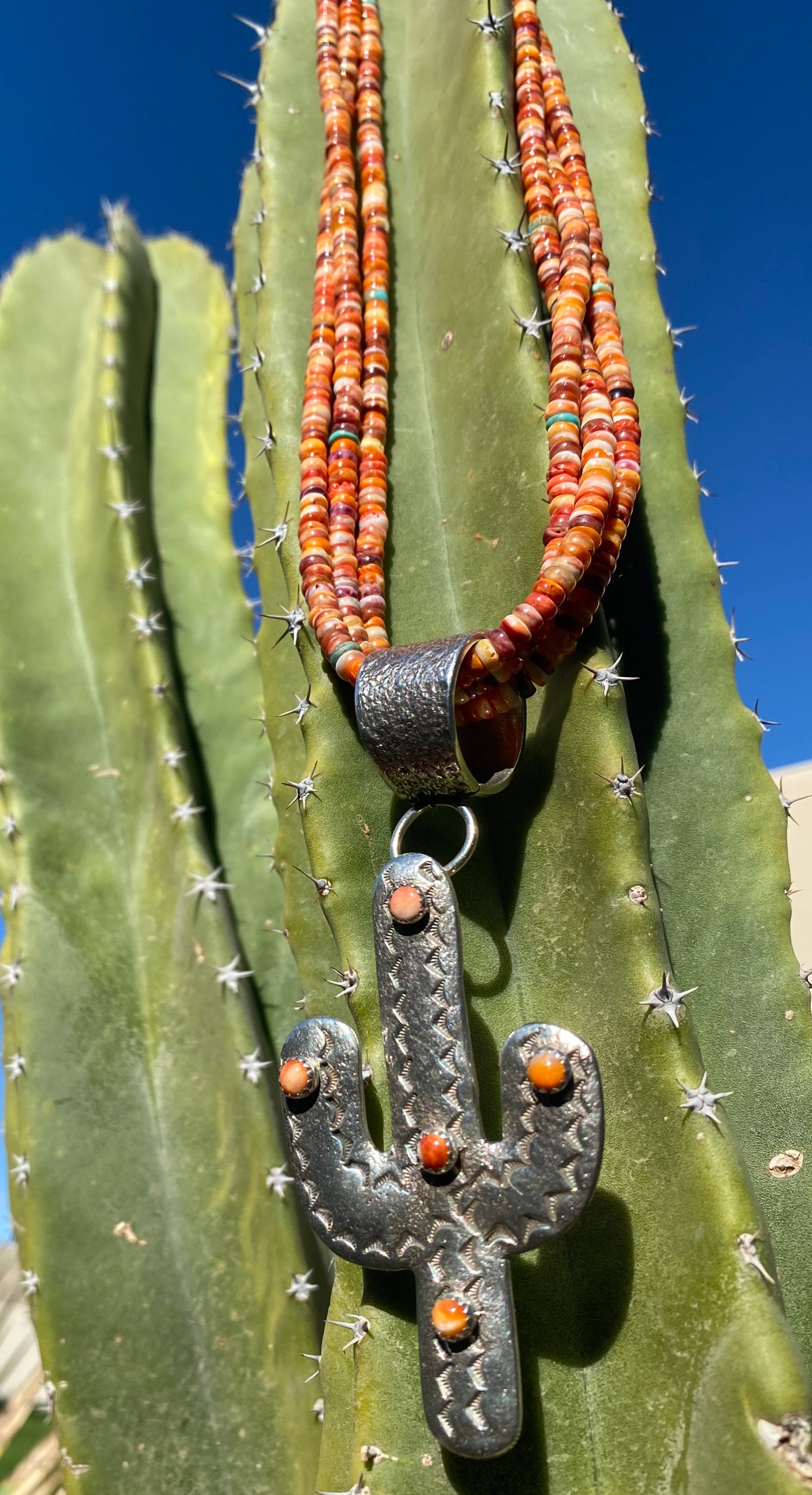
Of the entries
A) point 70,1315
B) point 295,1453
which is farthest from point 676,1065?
point 70,1315

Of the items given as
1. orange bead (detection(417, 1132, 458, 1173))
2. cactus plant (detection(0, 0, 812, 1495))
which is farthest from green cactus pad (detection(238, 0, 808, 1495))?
orange bead (detection(417, 1132, 458, 1173))

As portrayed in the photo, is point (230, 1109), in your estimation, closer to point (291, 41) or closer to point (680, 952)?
point (680, 952)

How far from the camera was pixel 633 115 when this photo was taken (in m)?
1.93

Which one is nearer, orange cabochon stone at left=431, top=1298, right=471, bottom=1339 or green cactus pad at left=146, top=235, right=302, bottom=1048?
orange cabochon stone at left=431, top=1298, right=471, bottom=1339

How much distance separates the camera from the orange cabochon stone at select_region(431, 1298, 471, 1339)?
1081mm

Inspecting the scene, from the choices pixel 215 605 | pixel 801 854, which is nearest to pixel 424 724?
pixel 215 605

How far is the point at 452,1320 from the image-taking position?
108cm

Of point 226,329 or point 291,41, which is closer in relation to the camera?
point 291,41

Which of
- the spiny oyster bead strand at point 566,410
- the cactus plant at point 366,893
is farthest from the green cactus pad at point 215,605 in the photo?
the spiny oyster bead strand at point 566,410

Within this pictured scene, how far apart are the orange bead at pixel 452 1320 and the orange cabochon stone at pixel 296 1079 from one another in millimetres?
273

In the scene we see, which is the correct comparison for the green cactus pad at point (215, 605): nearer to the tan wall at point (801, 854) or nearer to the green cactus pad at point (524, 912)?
the green cactus pad at point (524, 912)

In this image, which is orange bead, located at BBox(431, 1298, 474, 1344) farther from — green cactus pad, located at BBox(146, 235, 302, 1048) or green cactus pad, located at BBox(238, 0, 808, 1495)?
green cactus pad, located at BBox(146, 235, 302, 1048)

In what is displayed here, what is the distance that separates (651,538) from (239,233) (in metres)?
1.06

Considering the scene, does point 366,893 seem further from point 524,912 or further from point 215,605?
point 215,605
